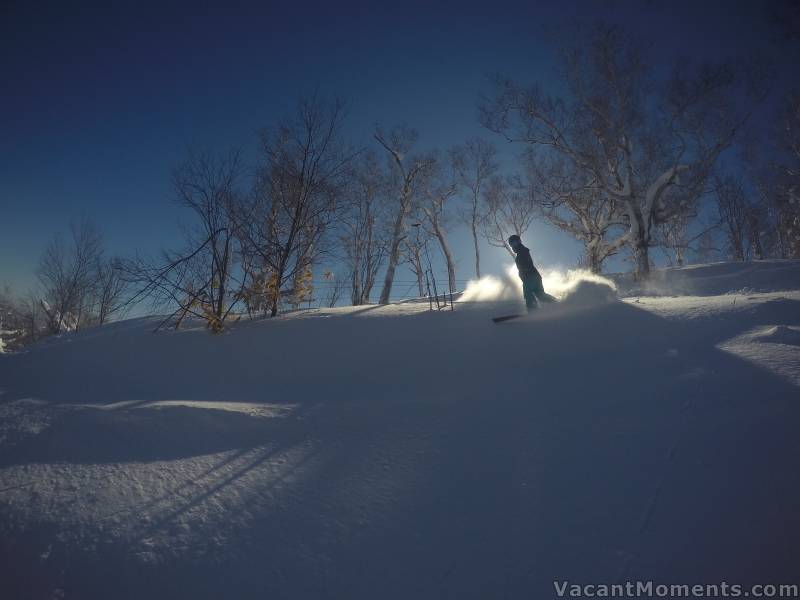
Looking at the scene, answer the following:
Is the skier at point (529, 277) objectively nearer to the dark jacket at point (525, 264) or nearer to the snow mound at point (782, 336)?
the dark jacket at point (525, 264)

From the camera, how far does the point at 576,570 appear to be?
1411mm

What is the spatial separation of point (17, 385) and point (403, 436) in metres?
5.01

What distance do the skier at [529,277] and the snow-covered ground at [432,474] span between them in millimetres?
1697

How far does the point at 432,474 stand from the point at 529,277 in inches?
175

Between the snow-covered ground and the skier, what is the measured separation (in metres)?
1.70

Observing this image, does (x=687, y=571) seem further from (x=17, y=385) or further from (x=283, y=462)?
(x=17, y=385)

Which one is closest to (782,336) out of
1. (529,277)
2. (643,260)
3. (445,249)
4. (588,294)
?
(588,294)

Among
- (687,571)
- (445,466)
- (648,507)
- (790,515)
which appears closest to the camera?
(687,571)

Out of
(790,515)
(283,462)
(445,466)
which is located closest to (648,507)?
(790,515)

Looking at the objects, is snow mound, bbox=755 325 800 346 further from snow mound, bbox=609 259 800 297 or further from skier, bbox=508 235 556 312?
snow mound, bbox=609 259 800 297

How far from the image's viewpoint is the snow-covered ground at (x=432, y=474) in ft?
4.71

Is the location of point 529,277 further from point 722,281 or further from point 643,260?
point 643,260

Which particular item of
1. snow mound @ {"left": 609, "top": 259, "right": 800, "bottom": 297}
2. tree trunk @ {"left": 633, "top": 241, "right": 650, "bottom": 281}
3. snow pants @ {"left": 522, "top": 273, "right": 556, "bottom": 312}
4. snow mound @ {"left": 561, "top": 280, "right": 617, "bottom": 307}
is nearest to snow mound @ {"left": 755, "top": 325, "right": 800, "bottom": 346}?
snow mound @ {"left": 561, "top": 280, "right": 617, "bottom": 307}

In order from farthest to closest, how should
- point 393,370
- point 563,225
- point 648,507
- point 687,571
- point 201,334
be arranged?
point 563,225
point 201,334
point 393,370
point 648,507
point 687,571
